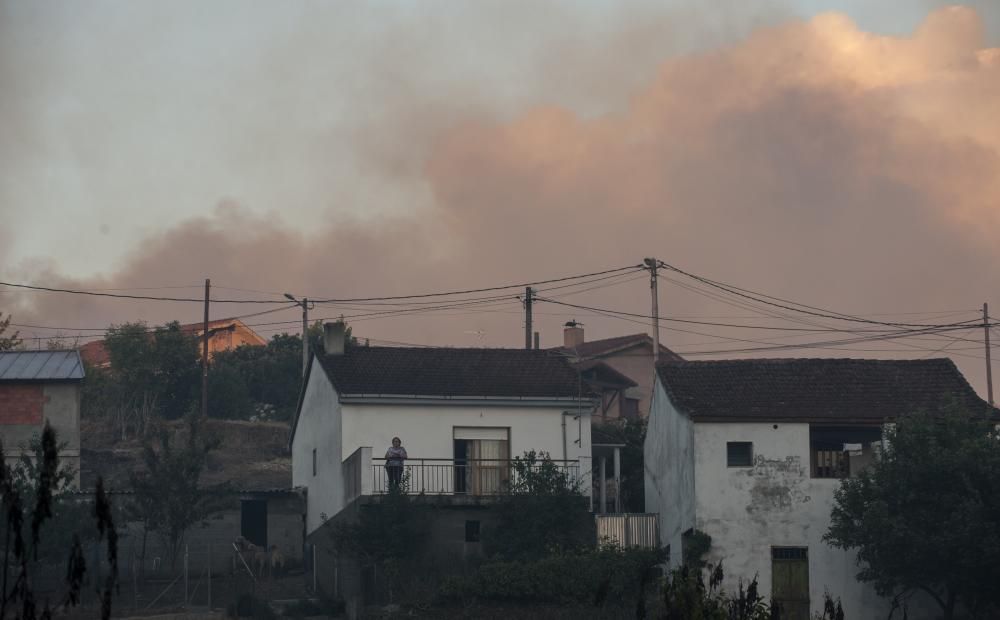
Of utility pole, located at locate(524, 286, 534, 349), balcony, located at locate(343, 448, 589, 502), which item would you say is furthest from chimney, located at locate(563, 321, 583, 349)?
balcony, located at locate(343, 448, 589, 502)

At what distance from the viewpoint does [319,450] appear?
1772 inches

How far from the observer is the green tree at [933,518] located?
33.6 metres

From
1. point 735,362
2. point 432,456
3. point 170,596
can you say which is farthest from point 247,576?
point 735,362

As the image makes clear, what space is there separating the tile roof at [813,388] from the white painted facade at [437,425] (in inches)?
141

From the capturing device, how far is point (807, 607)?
3572cm

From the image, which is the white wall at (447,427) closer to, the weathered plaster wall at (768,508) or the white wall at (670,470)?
the white wall at (670,470)

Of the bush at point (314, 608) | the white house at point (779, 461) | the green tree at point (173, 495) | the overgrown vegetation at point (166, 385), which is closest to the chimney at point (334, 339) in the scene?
the green tree at point (173, 495)

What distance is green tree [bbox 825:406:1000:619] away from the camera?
3359cm

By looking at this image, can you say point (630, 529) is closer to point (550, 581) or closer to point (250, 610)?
point (550, 581)

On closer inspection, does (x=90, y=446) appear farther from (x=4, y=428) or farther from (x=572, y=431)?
(x=572, y=431)

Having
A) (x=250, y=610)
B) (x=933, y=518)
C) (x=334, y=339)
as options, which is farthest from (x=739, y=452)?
(x=334, y=339)

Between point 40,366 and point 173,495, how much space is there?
33.5 feet

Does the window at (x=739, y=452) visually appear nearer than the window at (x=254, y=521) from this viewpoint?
Yes

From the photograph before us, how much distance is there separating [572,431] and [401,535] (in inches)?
270
